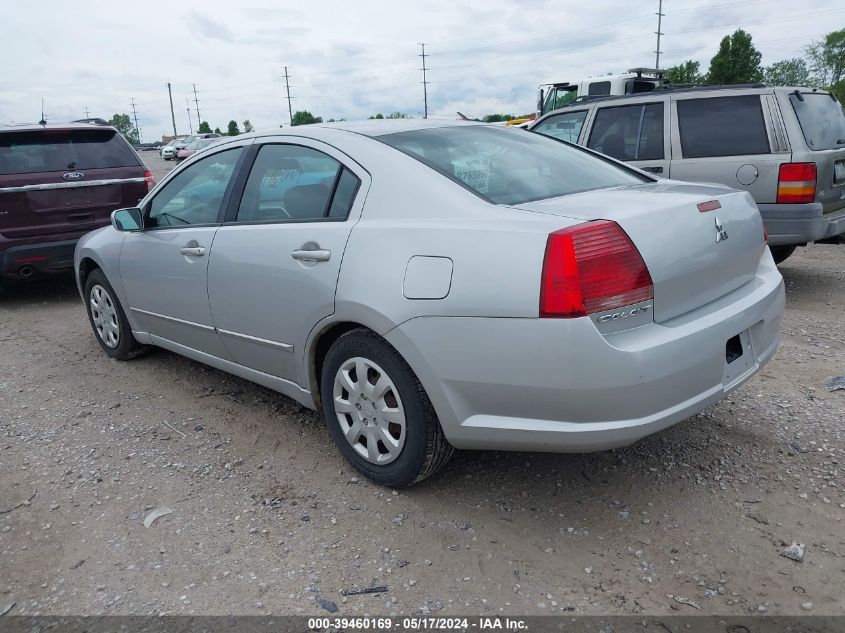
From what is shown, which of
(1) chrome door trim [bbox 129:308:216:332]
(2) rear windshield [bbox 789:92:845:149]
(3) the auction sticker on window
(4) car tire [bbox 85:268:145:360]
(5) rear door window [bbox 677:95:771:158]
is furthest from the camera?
(5) rear door window [bbox 677:95:771:158]

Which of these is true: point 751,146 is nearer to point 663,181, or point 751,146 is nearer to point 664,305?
point 663,181

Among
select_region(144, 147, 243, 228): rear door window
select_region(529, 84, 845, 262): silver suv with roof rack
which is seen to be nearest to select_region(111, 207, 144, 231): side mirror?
select_region(144, 147, 243, 228): rear door window

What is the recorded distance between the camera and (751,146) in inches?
234

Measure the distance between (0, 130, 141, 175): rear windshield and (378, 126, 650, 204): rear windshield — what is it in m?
5.06

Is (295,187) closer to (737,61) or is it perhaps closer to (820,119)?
(820,119)

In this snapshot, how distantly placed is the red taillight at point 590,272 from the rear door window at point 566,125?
515cm

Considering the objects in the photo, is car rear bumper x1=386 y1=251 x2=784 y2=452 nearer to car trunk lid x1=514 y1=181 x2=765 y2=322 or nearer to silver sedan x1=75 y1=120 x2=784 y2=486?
silver sedan x1=75 y1=120 x2=784 y2=486

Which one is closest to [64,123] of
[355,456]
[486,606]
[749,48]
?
[355,456]

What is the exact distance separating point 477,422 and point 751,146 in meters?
4.67

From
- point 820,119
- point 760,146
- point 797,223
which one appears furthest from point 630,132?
point 797,223

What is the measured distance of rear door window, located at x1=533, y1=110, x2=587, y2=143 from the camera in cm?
740

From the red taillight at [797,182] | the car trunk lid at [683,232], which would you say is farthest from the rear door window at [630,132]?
the car trunk lid at [683,232]

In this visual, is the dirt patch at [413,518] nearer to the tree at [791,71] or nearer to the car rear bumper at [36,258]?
the car rear bumper at [36,258]

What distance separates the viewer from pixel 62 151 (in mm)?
6953
